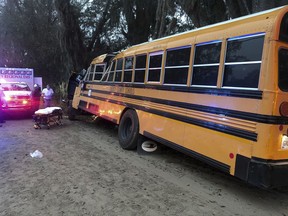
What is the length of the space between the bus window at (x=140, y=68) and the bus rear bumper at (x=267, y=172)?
3.69 metres

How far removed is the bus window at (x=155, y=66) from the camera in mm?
Result: 6280

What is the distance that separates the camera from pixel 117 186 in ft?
15.9

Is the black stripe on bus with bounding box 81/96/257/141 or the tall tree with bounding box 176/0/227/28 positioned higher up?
the tall tree with bounding box 176/0/227/28

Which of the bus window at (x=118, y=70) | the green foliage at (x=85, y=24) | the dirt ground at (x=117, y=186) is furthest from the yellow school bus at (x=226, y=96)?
the green foliage at (x=85, y=24)

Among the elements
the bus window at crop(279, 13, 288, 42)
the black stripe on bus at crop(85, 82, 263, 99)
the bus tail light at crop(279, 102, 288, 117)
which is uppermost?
the bus window at crop(279, 13, 288, 42)

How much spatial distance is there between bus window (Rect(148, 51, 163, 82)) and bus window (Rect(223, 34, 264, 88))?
6.71ft

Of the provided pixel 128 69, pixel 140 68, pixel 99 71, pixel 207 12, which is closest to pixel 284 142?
pixel 140 68

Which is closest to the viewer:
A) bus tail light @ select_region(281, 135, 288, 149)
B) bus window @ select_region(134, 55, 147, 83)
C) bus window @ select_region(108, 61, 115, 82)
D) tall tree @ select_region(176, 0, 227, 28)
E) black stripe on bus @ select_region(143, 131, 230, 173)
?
bus tail light @ select_region(281, 135, 288, 149)

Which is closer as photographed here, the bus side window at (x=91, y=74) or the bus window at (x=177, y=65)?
the bus window at (x=177, y=65)

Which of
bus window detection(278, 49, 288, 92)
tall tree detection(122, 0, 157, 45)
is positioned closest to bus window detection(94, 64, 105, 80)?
bus window detection(278, 49, 288, 92)

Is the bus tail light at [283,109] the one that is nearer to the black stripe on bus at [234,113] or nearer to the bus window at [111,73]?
the black stripe on bus at [234,113]

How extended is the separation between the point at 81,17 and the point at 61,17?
466 cm

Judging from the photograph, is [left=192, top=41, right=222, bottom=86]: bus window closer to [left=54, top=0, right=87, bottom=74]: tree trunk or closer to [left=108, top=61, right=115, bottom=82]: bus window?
[left=108, top=61, right=115, bottom=82]: bus window

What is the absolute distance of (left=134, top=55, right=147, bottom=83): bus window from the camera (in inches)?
274
